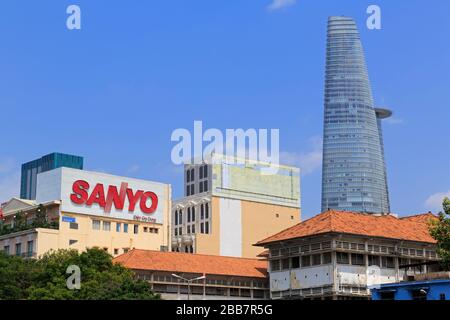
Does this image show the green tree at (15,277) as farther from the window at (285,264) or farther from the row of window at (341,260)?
the row of window at (341,260)

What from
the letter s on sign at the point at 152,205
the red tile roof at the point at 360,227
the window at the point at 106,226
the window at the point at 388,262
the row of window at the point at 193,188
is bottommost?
the window at the point at 388,262

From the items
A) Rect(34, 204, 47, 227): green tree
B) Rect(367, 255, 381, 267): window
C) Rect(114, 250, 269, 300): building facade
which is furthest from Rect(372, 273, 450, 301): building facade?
Rect(34, 204, 47, 227): green tree

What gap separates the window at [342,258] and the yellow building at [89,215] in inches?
1587

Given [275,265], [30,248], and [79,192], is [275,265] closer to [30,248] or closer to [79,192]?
[79,192]

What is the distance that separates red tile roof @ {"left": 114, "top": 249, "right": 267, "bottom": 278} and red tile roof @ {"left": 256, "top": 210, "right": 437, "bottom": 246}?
28.5 ft

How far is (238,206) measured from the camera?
15125cm

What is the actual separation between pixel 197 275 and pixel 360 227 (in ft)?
64.8

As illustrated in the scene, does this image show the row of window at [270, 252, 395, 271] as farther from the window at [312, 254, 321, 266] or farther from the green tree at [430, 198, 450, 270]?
the green tree at [430, 198, 450, 270]

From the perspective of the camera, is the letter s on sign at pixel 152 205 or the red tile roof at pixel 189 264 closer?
the red tile roof at pixel 189 264

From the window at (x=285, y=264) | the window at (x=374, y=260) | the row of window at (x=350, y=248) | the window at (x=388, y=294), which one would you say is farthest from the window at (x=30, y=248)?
the window at (x=388, y=294)

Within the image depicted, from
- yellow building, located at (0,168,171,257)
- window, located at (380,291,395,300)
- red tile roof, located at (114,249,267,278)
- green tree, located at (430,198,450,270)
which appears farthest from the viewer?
yellow building, located at (0,168,171,257)

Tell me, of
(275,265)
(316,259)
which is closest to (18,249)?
(275,265)

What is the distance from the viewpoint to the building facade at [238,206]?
5792 inches

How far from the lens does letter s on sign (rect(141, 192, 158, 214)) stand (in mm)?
112469
